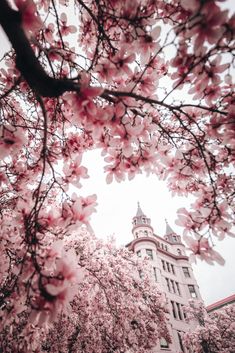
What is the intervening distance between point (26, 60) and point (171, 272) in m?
27.0

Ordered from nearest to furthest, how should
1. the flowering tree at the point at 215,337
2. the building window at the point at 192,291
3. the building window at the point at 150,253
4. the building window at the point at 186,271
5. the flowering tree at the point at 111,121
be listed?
the flowering tree at the point at 111,121, the flowering tree at the point at 215,337, the building window at the point at 150,253, the building window at the point at 192,291, the building window at the point at 186,271

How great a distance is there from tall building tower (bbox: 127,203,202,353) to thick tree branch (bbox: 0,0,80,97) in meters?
21.3

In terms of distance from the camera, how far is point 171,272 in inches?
982

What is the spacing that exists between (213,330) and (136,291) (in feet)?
35.3

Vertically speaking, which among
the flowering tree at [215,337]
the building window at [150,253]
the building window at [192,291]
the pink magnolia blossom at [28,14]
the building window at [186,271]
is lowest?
the flowering tree at [215,337]

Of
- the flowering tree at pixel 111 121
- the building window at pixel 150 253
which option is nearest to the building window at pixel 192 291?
the building window at pixel 150 253

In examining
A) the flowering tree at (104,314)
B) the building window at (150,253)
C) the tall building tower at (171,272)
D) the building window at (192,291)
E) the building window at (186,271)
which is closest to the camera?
the flowering tree at (104,314)

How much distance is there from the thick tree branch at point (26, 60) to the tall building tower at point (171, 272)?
21.3 metres

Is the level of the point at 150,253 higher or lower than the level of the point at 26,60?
higher

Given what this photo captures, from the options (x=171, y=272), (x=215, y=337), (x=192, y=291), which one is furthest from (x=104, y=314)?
(x=192, y=291)

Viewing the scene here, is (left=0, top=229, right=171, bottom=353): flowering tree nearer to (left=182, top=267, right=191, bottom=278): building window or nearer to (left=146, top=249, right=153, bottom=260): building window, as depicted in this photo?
(left=146, top=249, right=153, bottom=260): building window

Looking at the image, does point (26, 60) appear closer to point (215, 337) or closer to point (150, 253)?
point (215, 337)

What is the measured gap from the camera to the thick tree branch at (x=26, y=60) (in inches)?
54.4

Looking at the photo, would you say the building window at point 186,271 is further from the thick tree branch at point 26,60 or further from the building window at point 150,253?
the thick tree branch at point 26,60
